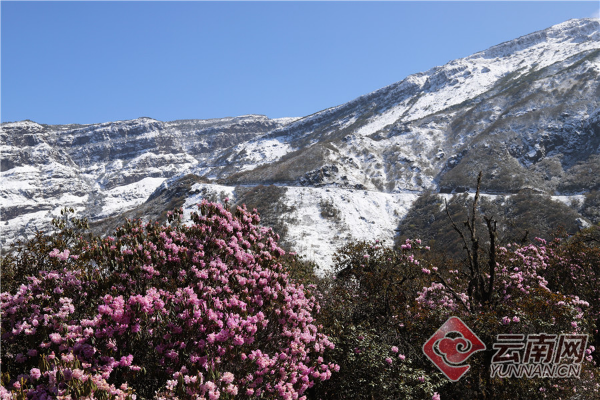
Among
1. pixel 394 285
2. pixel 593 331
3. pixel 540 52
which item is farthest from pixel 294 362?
pixel 540 52

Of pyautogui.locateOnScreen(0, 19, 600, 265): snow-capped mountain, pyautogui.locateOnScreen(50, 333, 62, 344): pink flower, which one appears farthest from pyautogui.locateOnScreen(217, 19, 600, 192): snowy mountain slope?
pyautogui.locateOnScreen(50, 333, 62, 344): pink flower

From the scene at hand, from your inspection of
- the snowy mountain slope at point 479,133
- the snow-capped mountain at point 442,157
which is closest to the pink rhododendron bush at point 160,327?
the snow-capped mountain at point 442,157

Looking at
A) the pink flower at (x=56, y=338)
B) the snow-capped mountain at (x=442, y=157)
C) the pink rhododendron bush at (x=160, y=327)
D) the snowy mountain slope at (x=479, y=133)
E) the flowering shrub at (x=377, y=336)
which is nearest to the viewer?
the pink rhododendron bush at (x=160, y=327)

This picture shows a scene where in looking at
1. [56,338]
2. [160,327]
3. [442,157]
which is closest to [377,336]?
[160,327]

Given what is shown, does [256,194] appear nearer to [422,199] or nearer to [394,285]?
[422,199]

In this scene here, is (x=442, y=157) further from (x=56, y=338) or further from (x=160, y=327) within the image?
(x=56, y=338)

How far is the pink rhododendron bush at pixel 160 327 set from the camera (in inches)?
146

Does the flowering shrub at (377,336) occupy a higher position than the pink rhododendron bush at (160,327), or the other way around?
the pink rhododendron bush at (160,327)

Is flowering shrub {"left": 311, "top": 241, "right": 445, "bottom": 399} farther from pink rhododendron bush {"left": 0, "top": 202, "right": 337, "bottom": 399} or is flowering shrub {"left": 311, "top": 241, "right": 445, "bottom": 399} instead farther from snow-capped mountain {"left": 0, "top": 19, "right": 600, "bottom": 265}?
snow-capped mountain {"left": 0, "top": 19, "right": 600, "bottom": 265}

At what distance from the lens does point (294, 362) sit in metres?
5.13

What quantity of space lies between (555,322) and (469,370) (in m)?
2.30

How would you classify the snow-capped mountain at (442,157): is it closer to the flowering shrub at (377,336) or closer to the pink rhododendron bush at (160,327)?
the flowering shrub at (377,336)

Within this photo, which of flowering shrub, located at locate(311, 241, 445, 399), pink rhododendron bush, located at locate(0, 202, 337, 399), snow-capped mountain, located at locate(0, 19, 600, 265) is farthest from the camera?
snow-capped mountain, located at locate(0, 19, 600, 265)

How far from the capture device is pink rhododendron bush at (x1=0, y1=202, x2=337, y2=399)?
3.71m
